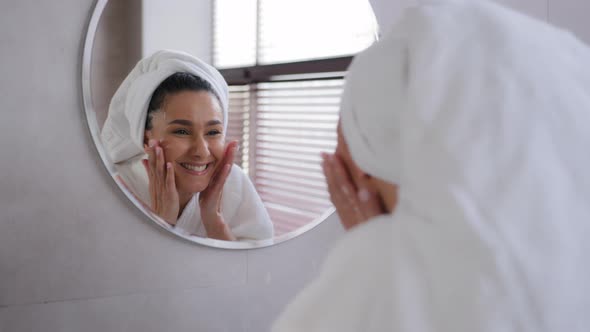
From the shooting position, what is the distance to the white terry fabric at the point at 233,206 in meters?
0.88

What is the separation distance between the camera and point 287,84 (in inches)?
40.9

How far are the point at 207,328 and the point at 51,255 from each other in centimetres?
30

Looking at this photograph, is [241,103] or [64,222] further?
[241,103]

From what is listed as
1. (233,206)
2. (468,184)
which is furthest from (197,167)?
(468,184)

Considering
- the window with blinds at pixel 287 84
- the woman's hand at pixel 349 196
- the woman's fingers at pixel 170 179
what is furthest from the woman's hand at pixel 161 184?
the woman's hand at pixel 349 196

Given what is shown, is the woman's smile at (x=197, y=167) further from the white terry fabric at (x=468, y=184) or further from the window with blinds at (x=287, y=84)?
the white terry fabric at (x=468, y=184)

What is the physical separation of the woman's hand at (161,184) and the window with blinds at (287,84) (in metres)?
0.13

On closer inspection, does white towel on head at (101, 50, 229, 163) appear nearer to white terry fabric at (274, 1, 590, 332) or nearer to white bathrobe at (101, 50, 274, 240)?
white bathrobe at (101, 50, 274, 240)

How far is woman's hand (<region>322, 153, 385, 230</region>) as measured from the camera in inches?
22.4

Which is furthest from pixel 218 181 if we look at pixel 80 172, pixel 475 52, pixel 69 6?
pixel 475 52

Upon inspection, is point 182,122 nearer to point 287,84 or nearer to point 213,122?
point 213,122

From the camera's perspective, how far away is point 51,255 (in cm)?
85

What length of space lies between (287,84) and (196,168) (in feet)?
0.79

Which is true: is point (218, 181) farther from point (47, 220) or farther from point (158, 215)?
point (47, 220)
